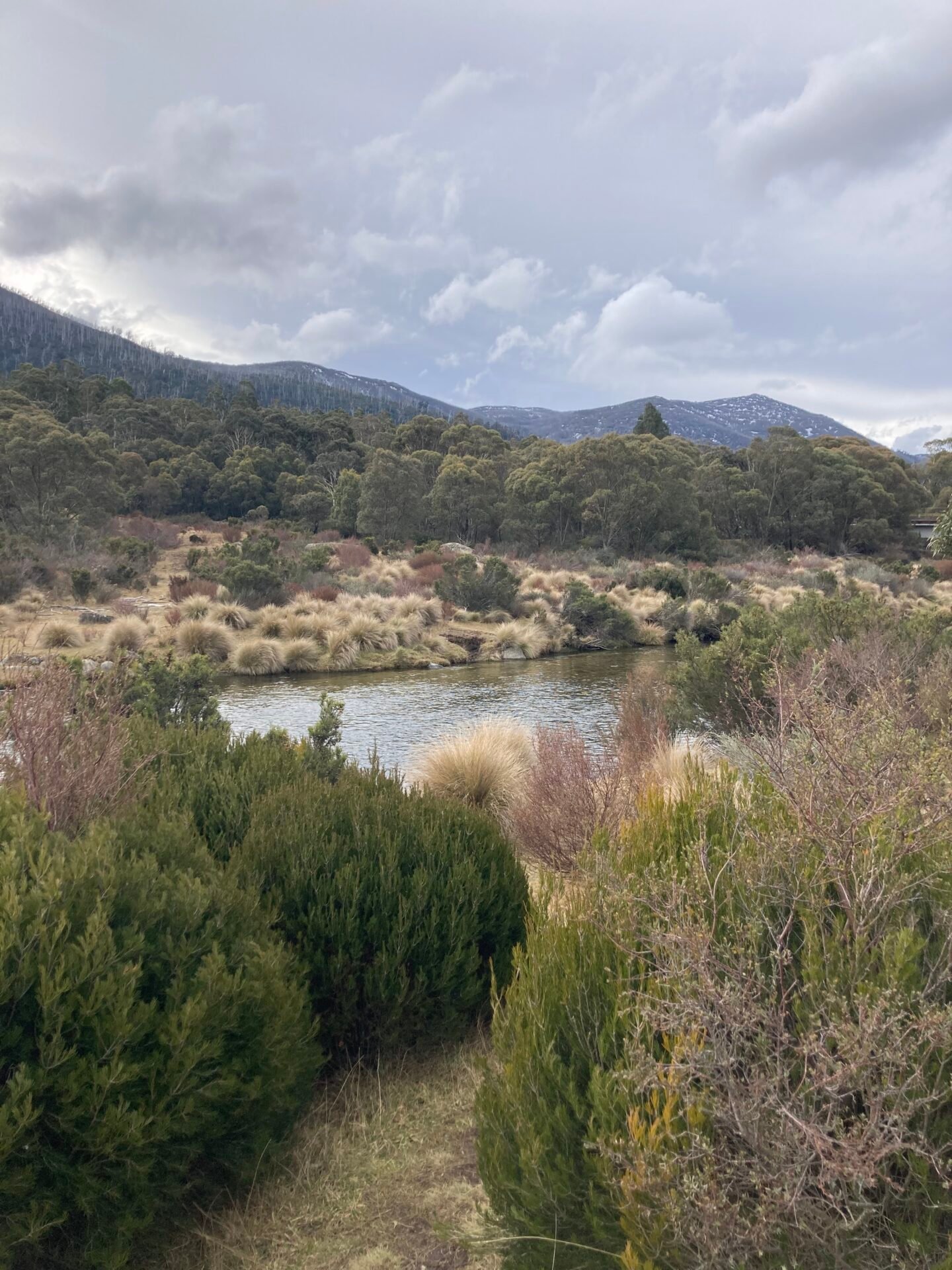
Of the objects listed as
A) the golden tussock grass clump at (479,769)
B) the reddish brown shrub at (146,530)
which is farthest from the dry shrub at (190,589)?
the golden tussock grass clump at (479,769)

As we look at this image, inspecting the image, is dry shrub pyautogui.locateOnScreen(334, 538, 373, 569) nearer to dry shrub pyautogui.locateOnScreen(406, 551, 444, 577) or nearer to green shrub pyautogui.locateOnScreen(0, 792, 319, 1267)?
dry shrub pyautogui.locateOnScreen(406, 551, 444, 577)

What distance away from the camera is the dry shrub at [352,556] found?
2713cm

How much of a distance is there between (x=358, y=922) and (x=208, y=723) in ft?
13.0

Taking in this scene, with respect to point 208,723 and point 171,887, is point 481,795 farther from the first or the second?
point 171,887

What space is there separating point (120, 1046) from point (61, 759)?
1.44 meters

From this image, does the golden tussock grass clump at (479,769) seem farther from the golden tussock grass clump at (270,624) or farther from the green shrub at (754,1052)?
the golden tussock grass clump at (270,624)

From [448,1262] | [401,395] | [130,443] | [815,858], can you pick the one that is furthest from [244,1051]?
[401,395]

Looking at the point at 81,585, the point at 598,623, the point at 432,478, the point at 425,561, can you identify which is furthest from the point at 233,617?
the point at 432,478

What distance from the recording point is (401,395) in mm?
168750

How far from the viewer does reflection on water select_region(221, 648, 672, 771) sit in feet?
34.2

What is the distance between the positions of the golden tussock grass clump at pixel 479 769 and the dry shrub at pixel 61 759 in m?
3.45

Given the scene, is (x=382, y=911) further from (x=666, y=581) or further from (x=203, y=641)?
(x=666, y=581)

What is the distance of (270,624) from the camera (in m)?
16.5

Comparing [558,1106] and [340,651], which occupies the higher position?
[558,1106]
